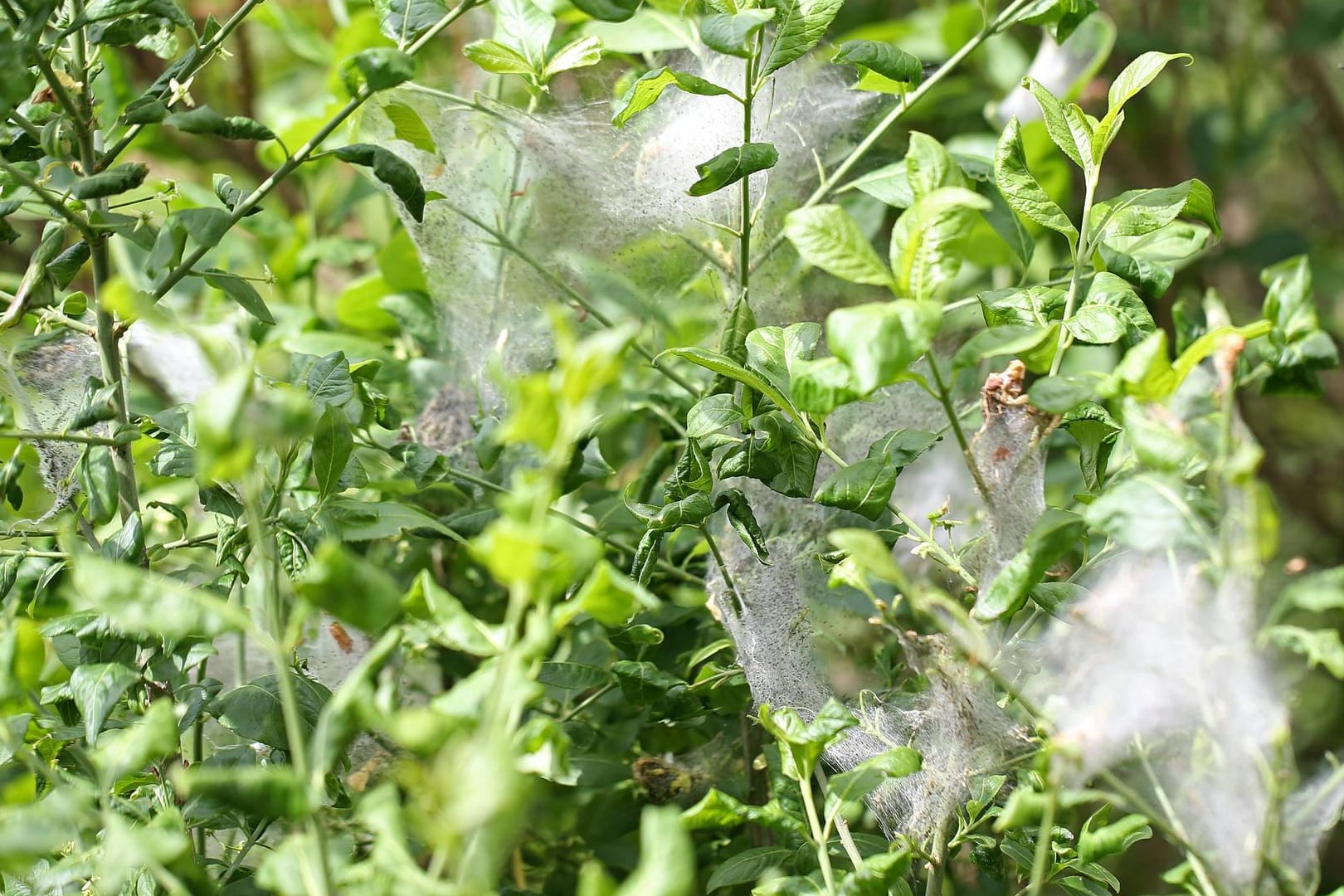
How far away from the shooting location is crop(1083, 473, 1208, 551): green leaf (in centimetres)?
47

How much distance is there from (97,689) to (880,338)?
1.43 ft

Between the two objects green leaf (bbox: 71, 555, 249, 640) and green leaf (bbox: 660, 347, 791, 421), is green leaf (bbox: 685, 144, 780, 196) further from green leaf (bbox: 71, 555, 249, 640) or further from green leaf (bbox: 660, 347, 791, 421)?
green leaf (bbox: 71, 555, 249, 640)

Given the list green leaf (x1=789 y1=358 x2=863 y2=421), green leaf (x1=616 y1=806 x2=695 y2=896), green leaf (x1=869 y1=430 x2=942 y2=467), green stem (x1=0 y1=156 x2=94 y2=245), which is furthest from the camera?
green leaf (x1=869 y1=430 x2=942 y2=467)

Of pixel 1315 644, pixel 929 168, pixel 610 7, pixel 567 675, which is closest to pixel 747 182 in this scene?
pixel 610 7

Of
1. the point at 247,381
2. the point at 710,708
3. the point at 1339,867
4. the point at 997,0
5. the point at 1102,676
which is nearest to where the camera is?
the point at 247,381

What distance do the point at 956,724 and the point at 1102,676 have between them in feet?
0.51

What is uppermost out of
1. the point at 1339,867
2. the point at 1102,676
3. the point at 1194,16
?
the point at 1102,676

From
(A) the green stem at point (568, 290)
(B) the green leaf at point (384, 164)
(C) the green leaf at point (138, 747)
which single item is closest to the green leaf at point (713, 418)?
(A) the green stem at point (568, 290)

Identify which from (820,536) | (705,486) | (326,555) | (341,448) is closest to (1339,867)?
(820,536)

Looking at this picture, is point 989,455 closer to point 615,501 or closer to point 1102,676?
point 1102,676

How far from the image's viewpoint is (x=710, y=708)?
2.72 ft

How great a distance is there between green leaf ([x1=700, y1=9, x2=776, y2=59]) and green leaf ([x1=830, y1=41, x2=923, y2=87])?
4.4 inches

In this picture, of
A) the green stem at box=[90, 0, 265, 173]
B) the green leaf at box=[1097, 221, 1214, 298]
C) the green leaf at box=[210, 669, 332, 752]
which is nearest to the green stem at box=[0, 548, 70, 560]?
the green leaf at box=[210, 669, 332, 752]

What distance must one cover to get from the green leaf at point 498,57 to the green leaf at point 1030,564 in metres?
0.56
